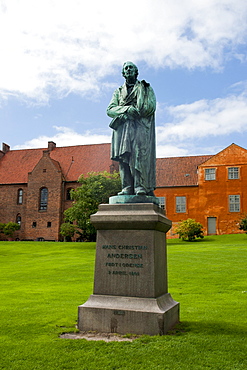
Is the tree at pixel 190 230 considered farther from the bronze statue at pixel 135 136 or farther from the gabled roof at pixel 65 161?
the bronze statue at pixel 135 136

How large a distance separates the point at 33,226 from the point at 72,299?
131 feet

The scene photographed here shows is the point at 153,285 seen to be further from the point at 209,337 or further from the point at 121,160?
the point at 121,160

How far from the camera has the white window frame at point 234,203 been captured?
41.1 m

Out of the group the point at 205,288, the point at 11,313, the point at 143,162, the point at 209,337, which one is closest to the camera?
the point at 209,337

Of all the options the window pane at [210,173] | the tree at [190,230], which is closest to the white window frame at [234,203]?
the window pane at [210,173]

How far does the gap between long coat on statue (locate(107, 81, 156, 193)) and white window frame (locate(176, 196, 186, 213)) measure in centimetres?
3581

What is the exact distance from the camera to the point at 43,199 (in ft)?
163

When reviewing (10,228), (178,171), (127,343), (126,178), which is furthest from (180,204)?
(127,343)

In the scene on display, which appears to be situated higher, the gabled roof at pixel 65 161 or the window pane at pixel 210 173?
the gabled roof at pixel 65 161

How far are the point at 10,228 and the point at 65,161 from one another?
1171 centimetres

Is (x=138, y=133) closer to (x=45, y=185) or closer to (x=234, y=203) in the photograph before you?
(x=234, y=203)

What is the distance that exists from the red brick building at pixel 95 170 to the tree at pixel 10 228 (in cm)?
132

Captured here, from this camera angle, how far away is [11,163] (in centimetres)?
5503

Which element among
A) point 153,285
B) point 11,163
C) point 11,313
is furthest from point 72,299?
point 11,163
